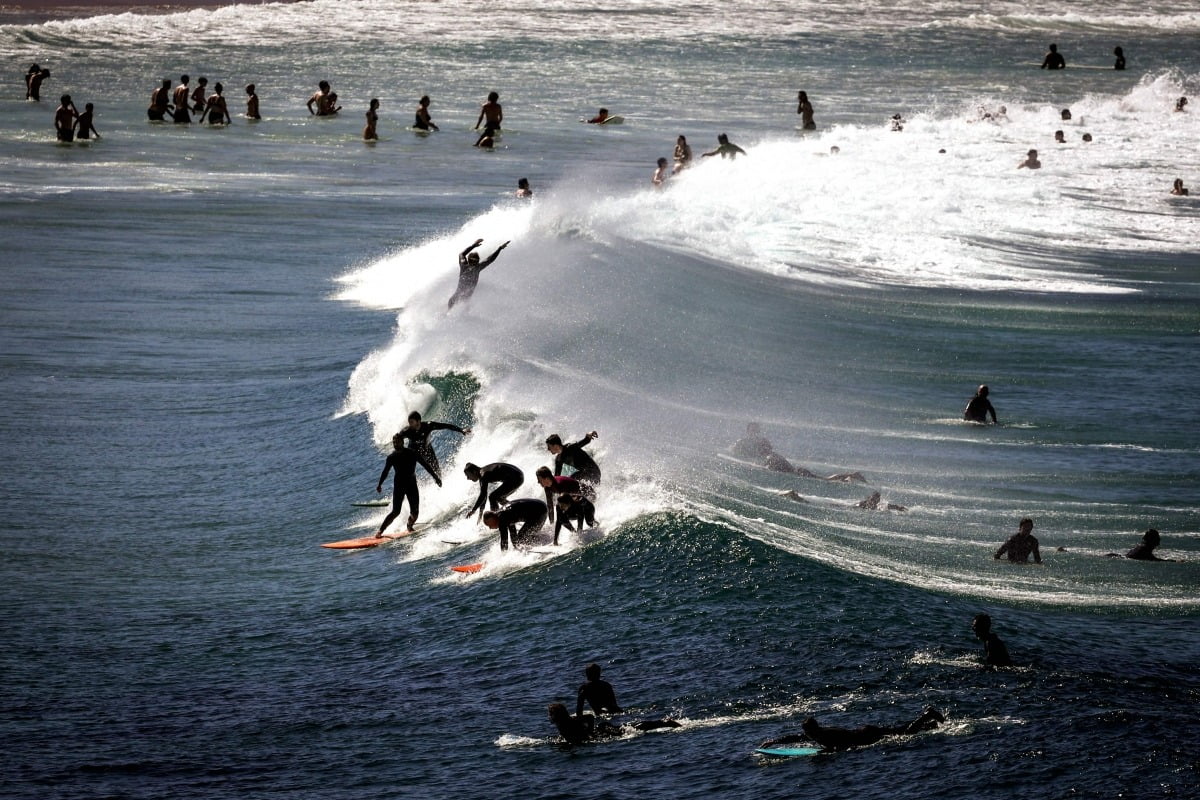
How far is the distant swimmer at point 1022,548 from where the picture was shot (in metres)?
17.8

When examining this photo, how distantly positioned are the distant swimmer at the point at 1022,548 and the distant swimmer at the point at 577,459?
4.49 m

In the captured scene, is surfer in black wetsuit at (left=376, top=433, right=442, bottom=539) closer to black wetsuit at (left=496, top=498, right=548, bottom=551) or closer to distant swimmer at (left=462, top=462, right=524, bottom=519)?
distant swimmer at (left=462, top=462, right=524, bottom=519)

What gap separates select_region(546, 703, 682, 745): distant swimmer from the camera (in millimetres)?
Answer: 13156

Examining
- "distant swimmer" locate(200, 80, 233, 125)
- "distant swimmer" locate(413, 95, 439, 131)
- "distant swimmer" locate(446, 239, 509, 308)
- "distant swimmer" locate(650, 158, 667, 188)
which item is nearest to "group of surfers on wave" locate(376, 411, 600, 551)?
"distant swimmer" locate(446, 239, 509, 308)

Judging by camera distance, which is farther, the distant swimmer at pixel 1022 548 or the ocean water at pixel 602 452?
the distant swimmer at pixel 1022 548

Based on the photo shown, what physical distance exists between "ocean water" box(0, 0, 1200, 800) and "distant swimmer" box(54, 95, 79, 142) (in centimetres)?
143

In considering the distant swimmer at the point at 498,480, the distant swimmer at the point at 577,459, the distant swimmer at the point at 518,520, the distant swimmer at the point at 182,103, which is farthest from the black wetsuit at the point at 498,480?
the distant swimmer at the point at 182,103

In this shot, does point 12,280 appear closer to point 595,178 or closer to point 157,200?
point 157,200

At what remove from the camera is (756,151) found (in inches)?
1966

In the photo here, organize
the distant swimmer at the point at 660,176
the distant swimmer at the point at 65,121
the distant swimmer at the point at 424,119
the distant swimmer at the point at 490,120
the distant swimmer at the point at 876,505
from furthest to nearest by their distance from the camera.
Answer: the distant swimmer at the point at 424,119, the distant swimmer at the point at 490,120, the distant swimmer at the point at 65,121, the distant swimmer at the point at 660,176, the distant swimmer at the point at 876,505

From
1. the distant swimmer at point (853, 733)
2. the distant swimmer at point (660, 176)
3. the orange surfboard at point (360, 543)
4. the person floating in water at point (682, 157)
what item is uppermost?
the person floating in water at point (682, 157)

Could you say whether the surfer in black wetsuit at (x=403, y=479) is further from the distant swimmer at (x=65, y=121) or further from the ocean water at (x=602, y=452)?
the distant swimmer at (x=65, y=121)

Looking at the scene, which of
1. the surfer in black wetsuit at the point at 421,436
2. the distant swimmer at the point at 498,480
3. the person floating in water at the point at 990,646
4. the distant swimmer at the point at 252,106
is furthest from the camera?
the distant swimmer at the point at 252,106

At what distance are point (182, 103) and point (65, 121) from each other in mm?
5818
